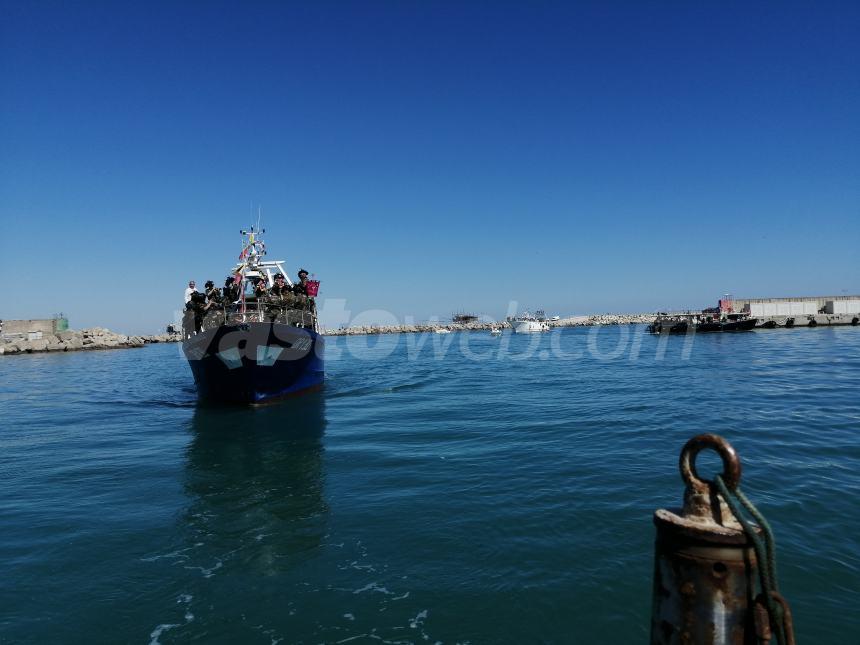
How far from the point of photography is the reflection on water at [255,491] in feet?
22.8

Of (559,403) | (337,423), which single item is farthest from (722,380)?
(337,423)

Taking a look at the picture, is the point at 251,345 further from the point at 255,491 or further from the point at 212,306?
the point at 255,491

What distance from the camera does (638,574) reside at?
581 centimetres

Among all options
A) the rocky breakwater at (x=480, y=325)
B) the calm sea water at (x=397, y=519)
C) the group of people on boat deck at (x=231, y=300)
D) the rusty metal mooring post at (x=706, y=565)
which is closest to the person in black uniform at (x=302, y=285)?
the group of people on boat deck at (x=231, y=300)

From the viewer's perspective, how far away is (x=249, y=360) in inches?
728

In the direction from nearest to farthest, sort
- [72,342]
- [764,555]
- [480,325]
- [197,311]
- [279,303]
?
[764,555] → [197,311] → [279,303] → [72,342] → [480,325]

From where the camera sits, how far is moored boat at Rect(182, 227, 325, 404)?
18.3 m

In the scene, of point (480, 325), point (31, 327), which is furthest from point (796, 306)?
point (31, 327)

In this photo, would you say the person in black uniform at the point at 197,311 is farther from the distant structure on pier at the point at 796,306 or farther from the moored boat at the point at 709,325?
the distant structure on pier at the point at 796,306

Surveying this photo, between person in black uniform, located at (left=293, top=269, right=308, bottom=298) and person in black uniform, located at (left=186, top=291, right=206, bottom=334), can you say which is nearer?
person in black uniform, located at (left=186, top=291, right=206, bottom=334)

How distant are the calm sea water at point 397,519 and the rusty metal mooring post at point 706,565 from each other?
260cm

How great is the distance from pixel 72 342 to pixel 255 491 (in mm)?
81140

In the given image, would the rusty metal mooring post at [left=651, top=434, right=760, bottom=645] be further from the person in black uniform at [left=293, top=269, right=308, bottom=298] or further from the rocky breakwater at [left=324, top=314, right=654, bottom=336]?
the rocky breakwater at [left=324, top=314, right=654, bottom=336]

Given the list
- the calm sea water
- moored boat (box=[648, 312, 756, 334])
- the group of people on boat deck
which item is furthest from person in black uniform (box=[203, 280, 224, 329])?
moored boat (box=[648, 312, 756, 334])
